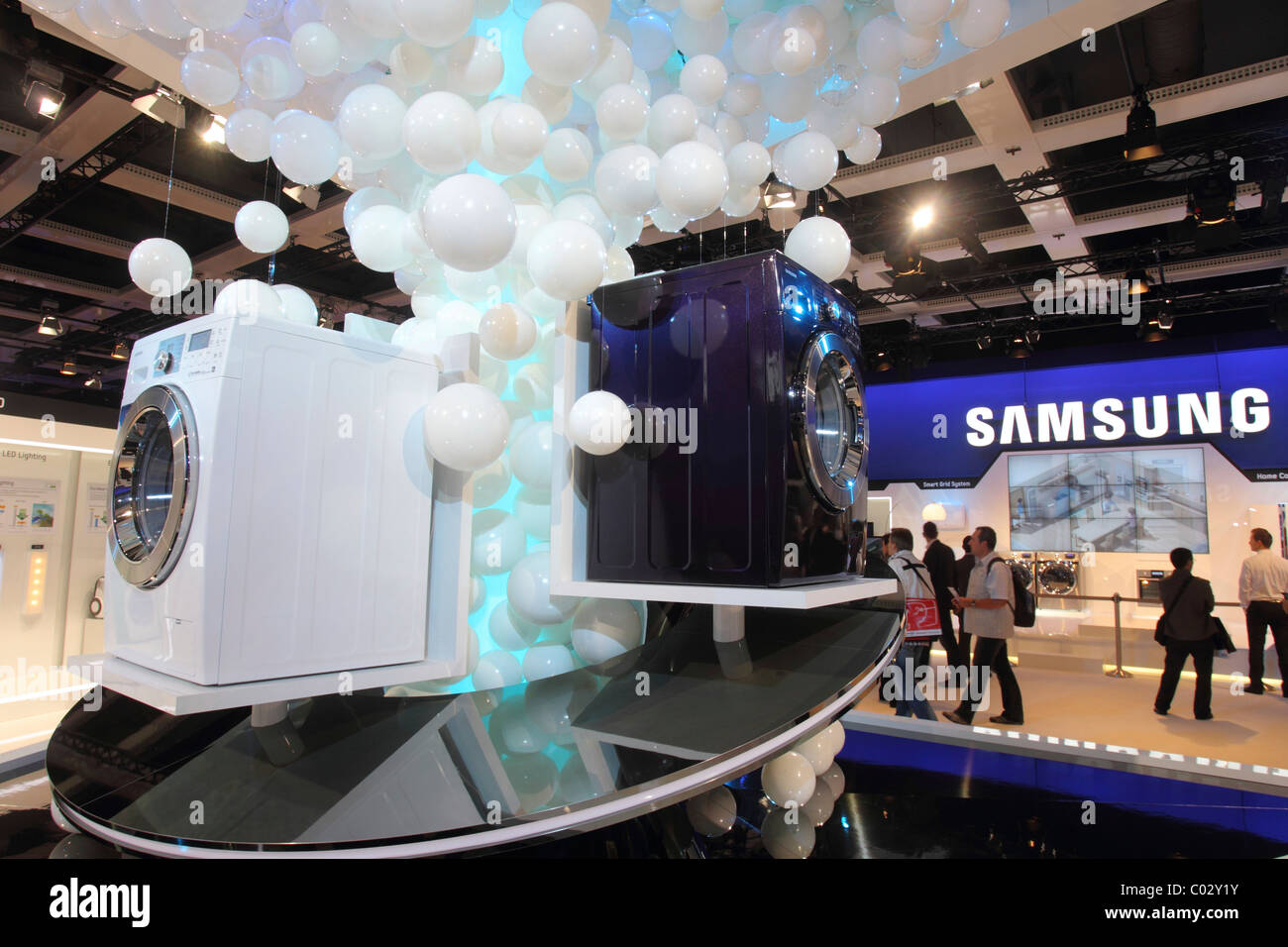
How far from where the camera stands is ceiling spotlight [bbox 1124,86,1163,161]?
5391mm

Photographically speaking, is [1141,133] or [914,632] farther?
[914,632]

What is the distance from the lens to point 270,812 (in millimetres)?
1398

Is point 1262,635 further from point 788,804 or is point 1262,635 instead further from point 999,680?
point 788,804

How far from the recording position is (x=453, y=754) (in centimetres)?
160

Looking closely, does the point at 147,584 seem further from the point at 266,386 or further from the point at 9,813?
the point at 9,813

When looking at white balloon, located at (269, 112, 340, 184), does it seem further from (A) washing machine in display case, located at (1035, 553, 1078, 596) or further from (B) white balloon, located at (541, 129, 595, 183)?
(A) washing machine in display case, located at (1035, 553, 1078, 596)

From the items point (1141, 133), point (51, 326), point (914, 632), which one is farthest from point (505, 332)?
point (51, 326)

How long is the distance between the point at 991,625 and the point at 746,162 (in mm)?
5423

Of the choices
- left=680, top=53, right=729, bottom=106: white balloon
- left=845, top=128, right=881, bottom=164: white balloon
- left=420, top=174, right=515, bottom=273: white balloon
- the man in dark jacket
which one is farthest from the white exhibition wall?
left=420, top=174, right=515, bottom=273: white balloon

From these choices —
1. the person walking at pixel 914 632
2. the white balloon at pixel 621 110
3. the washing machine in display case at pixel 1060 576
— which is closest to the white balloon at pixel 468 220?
the white balloon at pixel 621 110

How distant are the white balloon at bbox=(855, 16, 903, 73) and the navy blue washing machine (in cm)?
86

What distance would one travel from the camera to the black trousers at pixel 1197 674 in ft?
22.0

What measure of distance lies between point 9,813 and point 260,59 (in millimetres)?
2537
